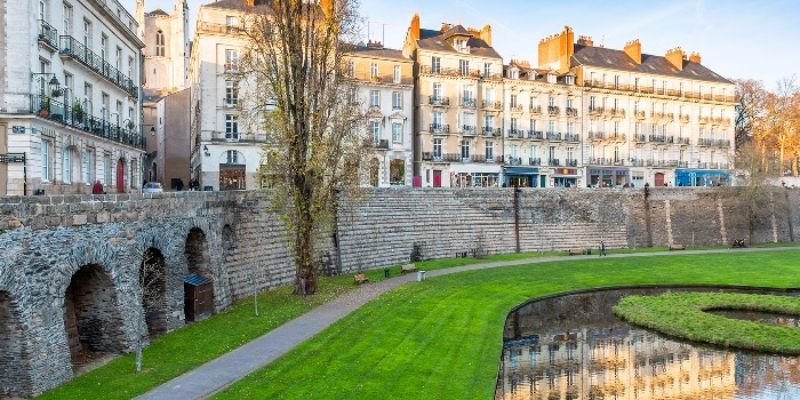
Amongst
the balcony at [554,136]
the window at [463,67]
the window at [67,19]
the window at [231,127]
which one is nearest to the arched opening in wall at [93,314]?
the window at [67,19]

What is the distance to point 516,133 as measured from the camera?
66.9 meters

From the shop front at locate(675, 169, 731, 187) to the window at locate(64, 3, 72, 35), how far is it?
68023 mm

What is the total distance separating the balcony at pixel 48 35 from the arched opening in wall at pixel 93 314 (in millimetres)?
13397

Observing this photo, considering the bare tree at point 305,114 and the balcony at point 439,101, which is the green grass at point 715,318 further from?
the balcony at point 439,101

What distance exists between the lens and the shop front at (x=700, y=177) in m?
76.9

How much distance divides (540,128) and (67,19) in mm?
49328

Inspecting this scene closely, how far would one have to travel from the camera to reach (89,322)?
66.3 ft

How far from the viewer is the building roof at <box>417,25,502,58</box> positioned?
63156mm

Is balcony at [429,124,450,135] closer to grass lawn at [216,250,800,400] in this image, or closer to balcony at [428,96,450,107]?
balcony at [428,96,450,107]

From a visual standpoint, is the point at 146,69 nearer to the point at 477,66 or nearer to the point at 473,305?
the point at 477,66

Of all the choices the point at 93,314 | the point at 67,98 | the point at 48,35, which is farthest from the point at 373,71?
the point at 93,314

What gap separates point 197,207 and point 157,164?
150ft

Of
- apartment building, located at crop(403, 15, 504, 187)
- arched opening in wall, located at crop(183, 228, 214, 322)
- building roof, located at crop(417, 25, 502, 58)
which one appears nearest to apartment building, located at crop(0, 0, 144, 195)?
arched opening in wall, located at crop(183, 228, 214, 322)

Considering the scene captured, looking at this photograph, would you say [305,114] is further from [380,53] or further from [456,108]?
[456,108]
